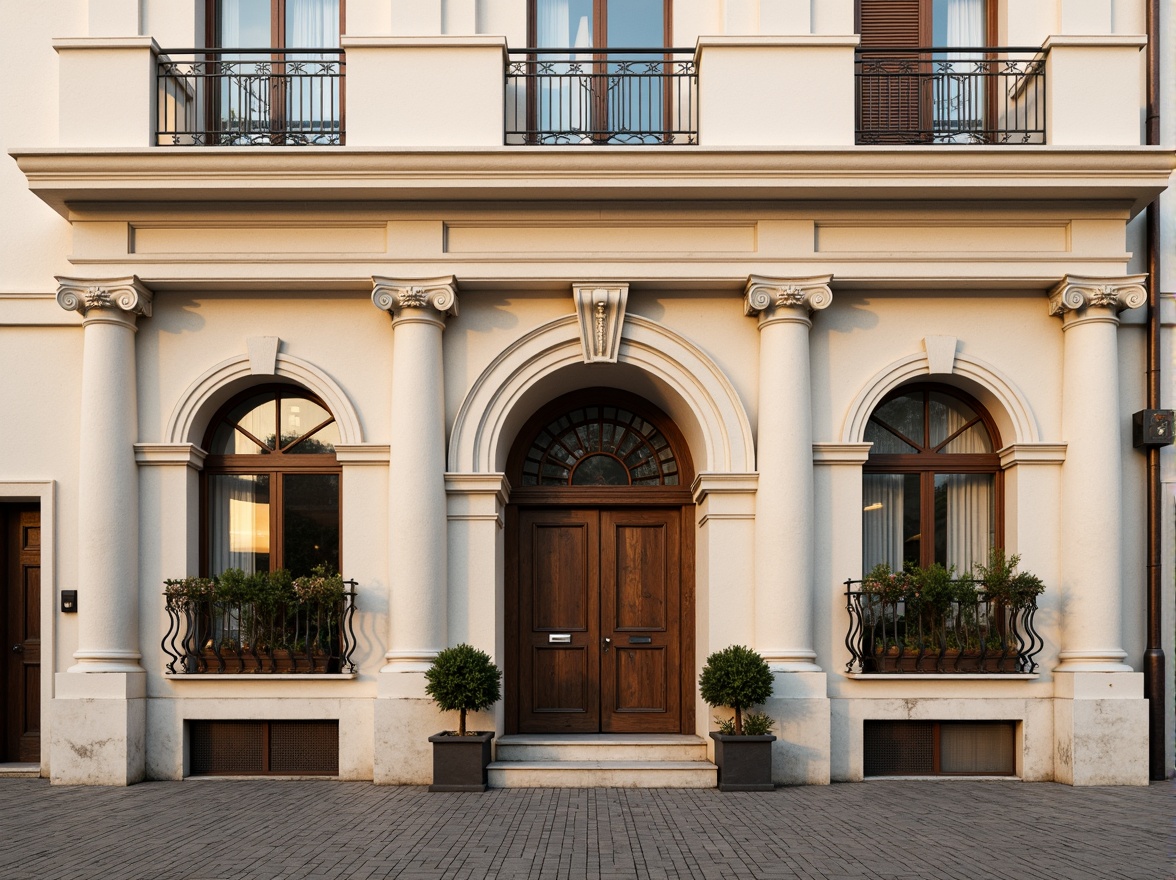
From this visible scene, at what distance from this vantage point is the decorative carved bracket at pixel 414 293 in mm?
11414

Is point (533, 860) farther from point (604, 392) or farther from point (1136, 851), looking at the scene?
point (604, 392)

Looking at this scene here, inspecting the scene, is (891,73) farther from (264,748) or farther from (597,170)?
(264,748)

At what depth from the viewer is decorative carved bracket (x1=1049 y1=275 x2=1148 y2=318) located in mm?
11383

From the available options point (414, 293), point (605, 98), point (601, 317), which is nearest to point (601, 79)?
point (605, 98)

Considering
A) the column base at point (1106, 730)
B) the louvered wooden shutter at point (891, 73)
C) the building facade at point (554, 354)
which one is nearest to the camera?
the column base at point (1106, 730)

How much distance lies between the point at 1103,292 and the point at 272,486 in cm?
871

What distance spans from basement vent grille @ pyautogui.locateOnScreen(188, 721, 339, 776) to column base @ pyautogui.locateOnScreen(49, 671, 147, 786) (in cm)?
73

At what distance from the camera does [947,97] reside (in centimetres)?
1230

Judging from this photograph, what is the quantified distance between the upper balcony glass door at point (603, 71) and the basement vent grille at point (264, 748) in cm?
657

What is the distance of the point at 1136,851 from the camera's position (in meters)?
8.12

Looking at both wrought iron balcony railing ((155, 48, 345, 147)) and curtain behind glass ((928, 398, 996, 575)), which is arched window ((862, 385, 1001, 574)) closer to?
curtain behind glass ((928, 398, 996, 575))

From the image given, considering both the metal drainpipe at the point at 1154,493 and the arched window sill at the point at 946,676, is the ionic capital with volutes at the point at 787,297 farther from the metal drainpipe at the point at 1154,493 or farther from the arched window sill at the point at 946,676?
the arched window sill at the point at 946,676

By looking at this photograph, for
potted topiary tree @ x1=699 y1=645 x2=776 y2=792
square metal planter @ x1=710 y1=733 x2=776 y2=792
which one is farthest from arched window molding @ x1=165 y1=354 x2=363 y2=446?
square metal planter @ x1=710 y1=733 x2=776 y2=792

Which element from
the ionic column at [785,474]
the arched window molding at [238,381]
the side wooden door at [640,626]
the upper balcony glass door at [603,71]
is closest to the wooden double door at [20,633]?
the arched window molding at [238,381]
